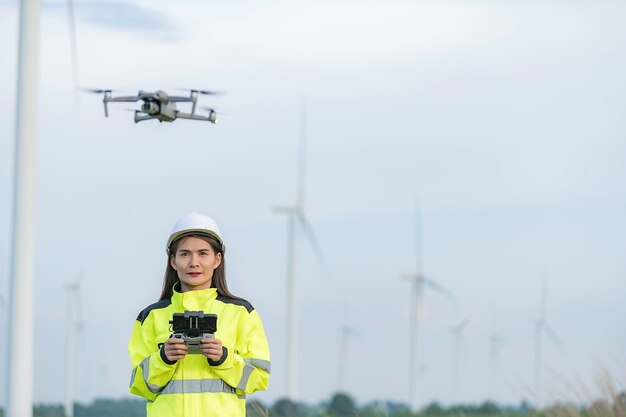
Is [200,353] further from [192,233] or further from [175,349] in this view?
[192,233]

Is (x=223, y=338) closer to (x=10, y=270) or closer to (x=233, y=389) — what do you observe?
(x=233, y=389)

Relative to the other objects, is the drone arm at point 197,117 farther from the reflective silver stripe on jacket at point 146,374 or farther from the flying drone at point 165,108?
the reflective silver stripe on jacket at point 146,374

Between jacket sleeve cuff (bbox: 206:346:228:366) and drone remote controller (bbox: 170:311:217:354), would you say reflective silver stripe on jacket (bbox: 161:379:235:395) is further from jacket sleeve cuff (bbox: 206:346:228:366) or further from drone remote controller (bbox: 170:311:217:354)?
drone remote controller (bbox: 170:311:217:354)

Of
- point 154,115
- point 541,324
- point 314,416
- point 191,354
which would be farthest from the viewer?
point 541,324

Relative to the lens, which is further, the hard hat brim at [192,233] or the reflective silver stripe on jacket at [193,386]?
the hard hat brim at [192,233]

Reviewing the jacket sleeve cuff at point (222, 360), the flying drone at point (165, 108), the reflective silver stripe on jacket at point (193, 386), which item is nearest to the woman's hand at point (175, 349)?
the jacket sleeve cuff at point (222, 360)

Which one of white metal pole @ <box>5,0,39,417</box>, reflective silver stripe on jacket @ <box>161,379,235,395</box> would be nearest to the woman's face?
reflective silver stripe on jacket @ <box>161,379,235,395</box>

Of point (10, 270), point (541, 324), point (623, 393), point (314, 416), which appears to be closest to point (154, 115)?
point (623, 393)

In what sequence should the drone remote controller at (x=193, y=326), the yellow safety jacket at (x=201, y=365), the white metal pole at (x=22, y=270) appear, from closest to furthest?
the drone remote controller at (x=193, y=326)
the yellow safety jacket at (x=201, y=365)
the white metal pole at (x=22, y=270)
